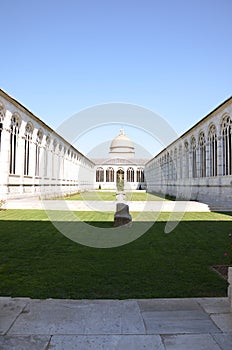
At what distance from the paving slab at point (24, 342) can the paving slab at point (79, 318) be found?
0.35 feet

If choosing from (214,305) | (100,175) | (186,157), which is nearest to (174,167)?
(186,157)

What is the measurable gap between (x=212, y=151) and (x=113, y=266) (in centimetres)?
2026

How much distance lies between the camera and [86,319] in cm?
357

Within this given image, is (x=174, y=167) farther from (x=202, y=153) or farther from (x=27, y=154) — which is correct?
(x=27, y=154)

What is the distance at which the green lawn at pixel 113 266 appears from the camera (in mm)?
4691

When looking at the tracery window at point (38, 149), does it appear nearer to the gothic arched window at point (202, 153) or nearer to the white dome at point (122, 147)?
the gothic arched window at point (202, 153)

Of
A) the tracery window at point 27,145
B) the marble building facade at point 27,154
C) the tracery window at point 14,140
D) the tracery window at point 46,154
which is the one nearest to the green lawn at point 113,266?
the marble building facade at point 27,154

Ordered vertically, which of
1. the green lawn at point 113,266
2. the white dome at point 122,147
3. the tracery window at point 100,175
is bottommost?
the green lawn at point 113,266

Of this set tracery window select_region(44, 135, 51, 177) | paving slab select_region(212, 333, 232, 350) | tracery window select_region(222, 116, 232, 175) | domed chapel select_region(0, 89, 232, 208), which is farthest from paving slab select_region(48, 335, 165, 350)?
tracery window select_region(44, 135, 51, 177)

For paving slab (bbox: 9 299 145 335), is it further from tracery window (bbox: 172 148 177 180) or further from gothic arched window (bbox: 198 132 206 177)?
tracery window (bbox: 172 148 177 180)

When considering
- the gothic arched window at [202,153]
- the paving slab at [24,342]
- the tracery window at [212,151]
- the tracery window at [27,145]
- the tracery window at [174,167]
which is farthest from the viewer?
the tracery window at [174,167]

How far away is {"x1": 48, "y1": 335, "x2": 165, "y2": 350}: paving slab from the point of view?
2.96m

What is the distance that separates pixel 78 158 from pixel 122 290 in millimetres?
47461

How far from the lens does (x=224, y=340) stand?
3.09 meters
